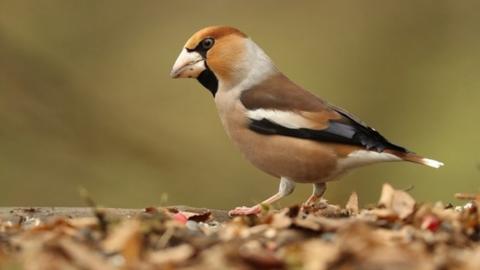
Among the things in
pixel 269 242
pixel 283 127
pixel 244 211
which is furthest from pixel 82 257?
pixel 283 127

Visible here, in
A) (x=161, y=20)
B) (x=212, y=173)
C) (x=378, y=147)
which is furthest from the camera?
(x=161, y=20)

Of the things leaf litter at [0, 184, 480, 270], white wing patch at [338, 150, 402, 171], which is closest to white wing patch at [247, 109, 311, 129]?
white wing patch at [338, 150, 402, 171]

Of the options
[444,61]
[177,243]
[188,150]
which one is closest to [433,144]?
[444,61]

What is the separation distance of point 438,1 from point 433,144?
→ 2.29 meters

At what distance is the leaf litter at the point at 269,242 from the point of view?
3125 mm

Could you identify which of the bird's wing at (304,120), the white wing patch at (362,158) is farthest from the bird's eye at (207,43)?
the white wing patch at (362,158)

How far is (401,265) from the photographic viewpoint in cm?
303

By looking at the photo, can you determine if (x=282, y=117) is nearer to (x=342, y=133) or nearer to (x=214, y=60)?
(x=342, y=133)

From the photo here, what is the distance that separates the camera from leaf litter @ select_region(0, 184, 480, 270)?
312 centimetres

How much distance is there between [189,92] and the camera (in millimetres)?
12148

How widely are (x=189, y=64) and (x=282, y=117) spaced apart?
0.64 m

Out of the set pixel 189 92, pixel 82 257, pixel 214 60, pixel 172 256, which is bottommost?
pixel 82 257

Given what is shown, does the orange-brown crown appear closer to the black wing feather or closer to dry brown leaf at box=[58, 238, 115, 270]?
the black wing feather

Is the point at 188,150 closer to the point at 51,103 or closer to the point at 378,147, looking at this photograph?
the point at 51,103
